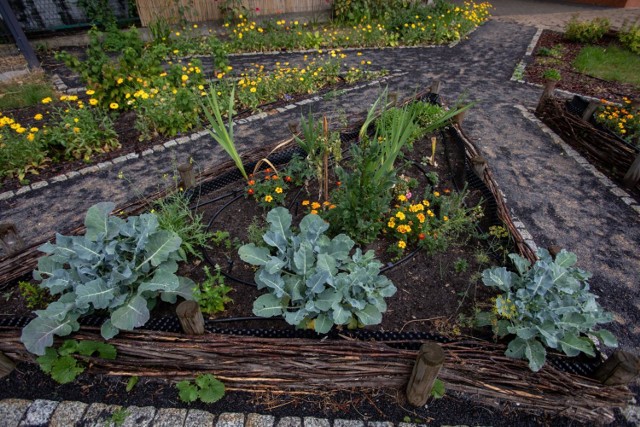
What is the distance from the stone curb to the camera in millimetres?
2061

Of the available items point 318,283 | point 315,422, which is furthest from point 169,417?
point 318,283

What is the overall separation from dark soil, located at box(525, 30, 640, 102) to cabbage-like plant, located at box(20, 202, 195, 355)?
7.34 metres

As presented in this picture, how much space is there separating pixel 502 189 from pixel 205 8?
765cm

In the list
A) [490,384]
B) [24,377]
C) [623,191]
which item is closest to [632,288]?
[623,191]

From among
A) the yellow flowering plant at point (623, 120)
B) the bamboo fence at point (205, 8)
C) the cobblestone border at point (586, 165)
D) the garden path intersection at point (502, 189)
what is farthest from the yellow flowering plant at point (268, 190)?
the bamboo fence at point (205, 8)

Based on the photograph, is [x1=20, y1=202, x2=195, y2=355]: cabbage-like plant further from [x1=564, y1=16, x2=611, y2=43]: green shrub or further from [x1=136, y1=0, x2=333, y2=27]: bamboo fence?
[x1=564, y1=16, x2=611, y2=43]: green shrub

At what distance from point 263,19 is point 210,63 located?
2.70 m

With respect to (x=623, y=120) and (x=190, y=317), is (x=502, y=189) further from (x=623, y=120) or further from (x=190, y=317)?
(x=190, y=317)

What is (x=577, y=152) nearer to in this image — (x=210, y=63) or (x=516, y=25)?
(x=210, y=63)

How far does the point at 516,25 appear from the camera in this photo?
10461 mm

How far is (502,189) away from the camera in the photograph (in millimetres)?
4035

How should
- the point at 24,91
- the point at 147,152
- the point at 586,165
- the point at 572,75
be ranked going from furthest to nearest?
the point at 572,75 < the point at 24,91 < the point at 586,165 < the point at 147,152

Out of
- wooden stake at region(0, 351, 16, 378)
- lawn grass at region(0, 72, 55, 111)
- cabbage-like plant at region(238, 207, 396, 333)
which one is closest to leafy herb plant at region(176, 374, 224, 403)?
cabbage-like plant at region(238, 207, 396, 333)

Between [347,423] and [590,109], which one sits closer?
[347,423]
